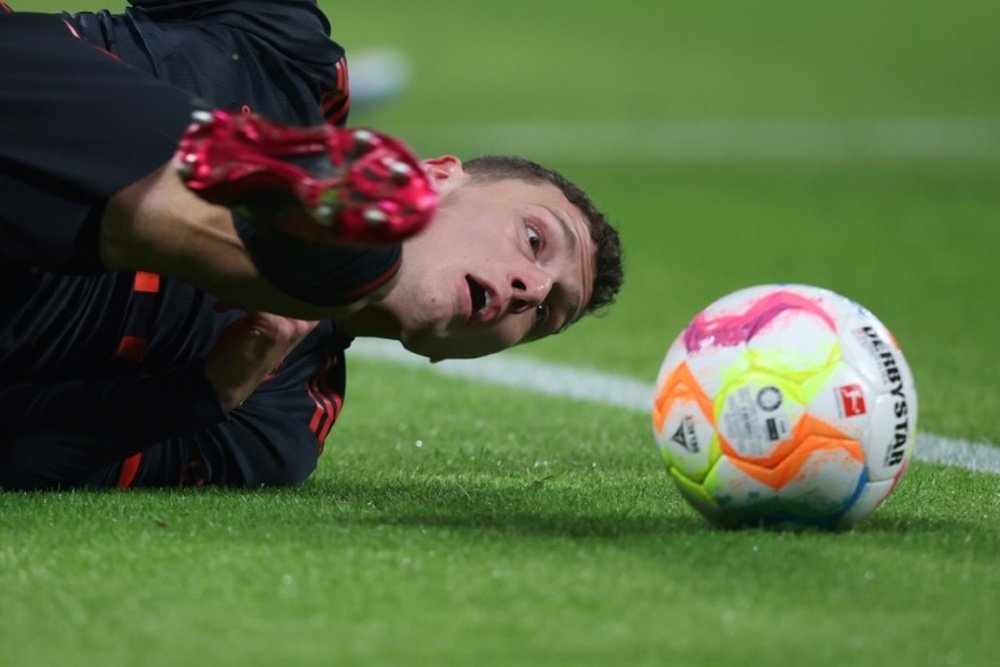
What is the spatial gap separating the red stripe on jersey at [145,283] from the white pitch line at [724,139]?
1010 centimetres

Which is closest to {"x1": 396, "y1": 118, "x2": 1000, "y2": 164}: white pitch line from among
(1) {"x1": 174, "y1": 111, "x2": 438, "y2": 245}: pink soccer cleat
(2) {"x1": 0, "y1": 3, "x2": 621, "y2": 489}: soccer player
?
(2) {"x1": 0, "y1": 3, "x2": 621, "y2": 489}: soccer player

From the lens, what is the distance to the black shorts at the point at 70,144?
117 inches

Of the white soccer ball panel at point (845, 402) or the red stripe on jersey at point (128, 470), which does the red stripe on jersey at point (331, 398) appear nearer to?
the red stripe on jersey at point (128, 470)

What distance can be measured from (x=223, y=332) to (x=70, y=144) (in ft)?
2.26

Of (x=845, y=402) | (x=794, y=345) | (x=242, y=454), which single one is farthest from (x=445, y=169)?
(x=845, y=402)

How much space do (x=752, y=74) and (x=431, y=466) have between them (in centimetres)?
1715

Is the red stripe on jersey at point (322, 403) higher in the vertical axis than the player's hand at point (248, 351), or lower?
lower

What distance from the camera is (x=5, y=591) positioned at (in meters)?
2.60

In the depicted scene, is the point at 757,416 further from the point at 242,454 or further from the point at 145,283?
the point at 145,283

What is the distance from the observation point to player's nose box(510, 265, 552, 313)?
346cm

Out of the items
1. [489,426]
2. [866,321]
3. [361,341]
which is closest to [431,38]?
[361,341]

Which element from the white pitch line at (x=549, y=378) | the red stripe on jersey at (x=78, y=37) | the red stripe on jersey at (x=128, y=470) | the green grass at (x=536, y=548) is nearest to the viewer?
the green grass at (x=536, y=548)

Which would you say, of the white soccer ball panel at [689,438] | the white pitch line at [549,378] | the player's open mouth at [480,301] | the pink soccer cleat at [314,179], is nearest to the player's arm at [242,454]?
the player's open mouth at [480,301]

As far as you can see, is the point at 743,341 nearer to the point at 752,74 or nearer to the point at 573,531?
the point at 573,531
